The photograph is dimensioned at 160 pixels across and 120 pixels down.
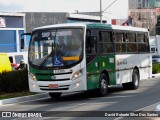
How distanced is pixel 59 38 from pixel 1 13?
3086cm

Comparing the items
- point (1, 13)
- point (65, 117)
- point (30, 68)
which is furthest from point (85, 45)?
point (1, 13)

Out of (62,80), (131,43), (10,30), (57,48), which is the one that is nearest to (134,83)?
(131,43)

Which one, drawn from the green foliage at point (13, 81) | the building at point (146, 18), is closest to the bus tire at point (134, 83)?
the green foliage at point (13, 81)

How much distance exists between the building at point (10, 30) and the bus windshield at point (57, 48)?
99.1ft

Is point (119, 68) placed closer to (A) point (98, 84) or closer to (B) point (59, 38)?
(A) point (98, 84)

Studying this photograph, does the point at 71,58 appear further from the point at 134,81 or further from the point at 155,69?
the point at 155,69

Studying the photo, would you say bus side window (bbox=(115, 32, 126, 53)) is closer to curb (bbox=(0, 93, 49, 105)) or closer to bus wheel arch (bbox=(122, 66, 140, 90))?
bus wheel arch (bbox=(122, 66, 140, 90))

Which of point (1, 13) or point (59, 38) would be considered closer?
point (59, 38)

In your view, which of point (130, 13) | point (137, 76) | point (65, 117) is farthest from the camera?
point (130, 13)

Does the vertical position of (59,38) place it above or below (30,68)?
above

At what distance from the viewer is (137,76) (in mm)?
22812

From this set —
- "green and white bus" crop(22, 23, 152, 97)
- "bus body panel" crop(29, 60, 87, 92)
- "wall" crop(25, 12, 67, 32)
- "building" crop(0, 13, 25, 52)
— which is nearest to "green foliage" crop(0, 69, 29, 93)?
"green and white bus" crop(22, 23, 152, 97)

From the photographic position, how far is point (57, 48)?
17.6 m

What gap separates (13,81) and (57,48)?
4.62 metres
